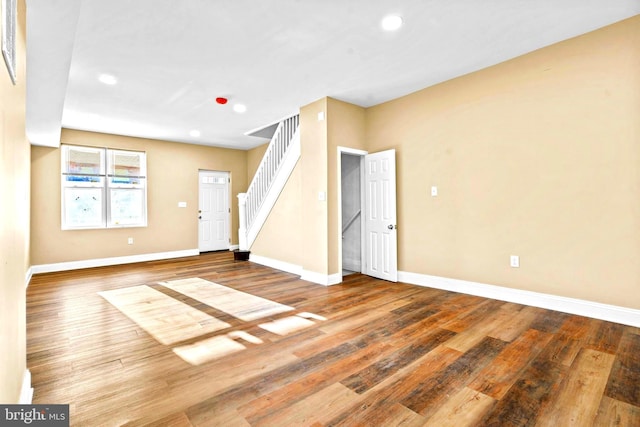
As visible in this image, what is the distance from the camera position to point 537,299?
3359 millimetres

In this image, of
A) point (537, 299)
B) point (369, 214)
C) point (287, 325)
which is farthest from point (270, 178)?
point (537, 299)

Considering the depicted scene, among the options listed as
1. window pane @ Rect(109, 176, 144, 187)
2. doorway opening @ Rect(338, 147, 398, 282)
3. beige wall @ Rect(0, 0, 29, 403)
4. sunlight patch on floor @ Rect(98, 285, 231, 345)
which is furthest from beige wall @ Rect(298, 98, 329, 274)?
window pane @ Rect(109, 176, 144, 187)

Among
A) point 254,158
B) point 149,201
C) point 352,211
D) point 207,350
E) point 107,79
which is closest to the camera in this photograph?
point 207,350

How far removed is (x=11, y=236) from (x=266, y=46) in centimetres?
270

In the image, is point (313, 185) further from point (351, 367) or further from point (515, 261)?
point (351, 367)

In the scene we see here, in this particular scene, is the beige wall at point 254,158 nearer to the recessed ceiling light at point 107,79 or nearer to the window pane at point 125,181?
the window pane at point 125,181

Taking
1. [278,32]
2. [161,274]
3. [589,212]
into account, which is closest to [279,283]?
[161,274]

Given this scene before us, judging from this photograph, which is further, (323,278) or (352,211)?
(352,211)

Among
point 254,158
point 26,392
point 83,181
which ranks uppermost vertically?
point 254,158

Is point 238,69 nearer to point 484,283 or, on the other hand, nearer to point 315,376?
point 315,376

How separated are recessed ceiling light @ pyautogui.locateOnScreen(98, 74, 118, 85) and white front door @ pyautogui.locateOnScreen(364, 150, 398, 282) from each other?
147 inches

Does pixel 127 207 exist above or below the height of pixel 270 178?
below

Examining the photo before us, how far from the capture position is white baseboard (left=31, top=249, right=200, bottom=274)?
5.65 m

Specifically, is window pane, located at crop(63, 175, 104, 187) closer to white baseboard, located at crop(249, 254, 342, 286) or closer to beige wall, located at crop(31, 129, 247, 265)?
beige wall, located at crop(31, 129, 247, 265)
